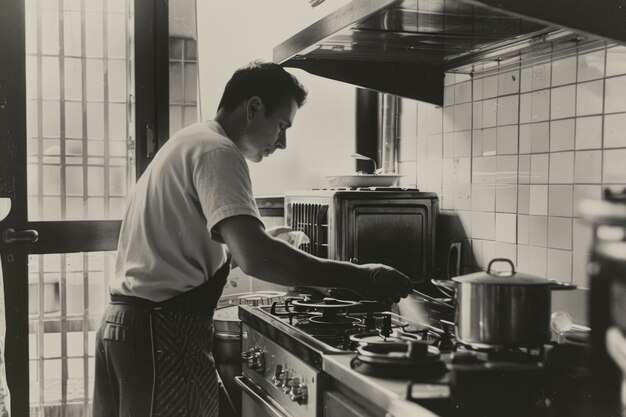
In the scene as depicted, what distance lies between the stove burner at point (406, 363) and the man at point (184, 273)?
314 millimetres

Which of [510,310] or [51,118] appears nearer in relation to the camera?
[510,310]

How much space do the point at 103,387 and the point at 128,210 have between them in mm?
483

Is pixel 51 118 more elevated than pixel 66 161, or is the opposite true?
pixel 51 118

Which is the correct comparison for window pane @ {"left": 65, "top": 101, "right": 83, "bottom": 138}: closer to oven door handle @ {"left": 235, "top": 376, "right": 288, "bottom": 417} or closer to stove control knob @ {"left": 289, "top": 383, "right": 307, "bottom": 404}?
oven door handle @ {"left": 235, "top": 376, "right": 288, "bottom": 417}

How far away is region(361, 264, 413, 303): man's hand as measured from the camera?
1809mm

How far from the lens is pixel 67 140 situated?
113 inches

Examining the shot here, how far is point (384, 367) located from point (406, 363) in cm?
5

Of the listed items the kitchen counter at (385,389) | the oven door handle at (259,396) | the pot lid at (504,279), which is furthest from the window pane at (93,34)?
the pot lid at (504,279)

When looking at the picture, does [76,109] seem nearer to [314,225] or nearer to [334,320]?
[314,225]

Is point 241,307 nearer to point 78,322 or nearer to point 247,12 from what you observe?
point 78,322

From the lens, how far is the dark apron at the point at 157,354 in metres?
1.84

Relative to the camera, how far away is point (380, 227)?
244 cm

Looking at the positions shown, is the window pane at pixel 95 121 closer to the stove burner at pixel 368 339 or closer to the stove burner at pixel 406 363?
the stove burner at pixel 368 339

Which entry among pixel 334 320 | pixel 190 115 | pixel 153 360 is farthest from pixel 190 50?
pixel 153 360
